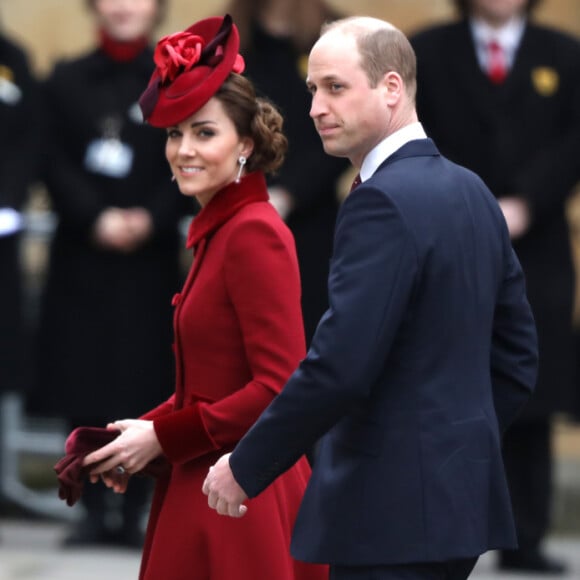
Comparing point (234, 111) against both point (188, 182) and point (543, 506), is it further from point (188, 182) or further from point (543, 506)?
point (543, 506)

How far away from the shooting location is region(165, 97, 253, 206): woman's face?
372 centimetres

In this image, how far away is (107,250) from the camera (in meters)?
6.50

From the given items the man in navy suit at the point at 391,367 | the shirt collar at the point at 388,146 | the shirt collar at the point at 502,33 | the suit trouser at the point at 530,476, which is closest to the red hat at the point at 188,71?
the man in navy suit at the point at 391,367

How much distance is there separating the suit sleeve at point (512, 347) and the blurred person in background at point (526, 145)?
100 inches

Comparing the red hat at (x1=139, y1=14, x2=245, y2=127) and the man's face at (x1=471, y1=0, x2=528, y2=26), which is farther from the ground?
the red hat at (x1=139, y1=14, x2=245, y2=127)

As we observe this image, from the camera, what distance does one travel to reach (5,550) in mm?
6629

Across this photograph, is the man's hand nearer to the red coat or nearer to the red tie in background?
the red coat

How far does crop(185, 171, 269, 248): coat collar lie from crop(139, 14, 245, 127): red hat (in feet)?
0.60

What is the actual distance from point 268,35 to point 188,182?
9.23 feet

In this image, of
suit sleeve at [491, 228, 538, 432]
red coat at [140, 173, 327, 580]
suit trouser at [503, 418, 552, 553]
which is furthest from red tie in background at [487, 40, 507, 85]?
suit sleeve at [491, 228, 538, 432]

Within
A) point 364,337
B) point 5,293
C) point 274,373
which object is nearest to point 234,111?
point 274,373

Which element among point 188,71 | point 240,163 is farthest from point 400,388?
point 188,71

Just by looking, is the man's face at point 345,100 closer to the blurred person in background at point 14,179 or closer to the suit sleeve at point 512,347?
the suit sleeve at point 512,347

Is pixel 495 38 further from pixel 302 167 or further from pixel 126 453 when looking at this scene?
pixel 126 453
